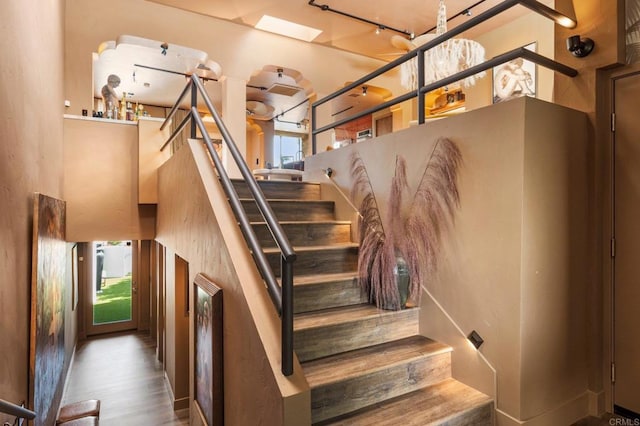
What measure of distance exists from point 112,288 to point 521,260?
33.0ft

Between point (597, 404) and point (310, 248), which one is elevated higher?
point (310, 248)

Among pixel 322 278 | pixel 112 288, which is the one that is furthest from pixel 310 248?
pixel 112 288

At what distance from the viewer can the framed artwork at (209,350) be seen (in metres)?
2.41

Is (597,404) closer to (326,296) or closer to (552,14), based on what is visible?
(326,296)

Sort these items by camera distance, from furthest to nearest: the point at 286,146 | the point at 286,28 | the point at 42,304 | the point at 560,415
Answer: the point at 286,146, the point at 286,28, the point at 42,304, the point at 560,415

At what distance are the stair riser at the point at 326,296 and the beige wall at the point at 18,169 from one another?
Answer: 1.59 meters

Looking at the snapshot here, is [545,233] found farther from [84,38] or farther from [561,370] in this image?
[84,38]

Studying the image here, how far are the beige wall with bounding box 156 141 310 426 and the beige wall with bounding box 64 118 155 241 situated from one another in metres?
2.26

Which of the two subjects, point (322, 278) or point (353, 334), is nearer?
point (353, 334)

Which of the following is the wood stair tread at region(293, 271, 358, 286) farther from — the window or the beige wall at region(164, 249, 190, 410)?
the window

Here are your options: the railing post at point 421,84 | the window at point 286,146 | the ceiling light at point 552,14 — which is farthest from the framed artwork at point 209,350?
the window at point 286,146

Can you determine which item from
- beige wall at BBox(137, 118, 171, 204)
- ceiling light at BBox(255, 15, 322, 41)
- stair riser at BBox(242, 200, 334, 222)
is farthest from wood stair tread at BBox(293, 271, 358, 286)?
ceiling light at BBox(255, 15, 322, 41)

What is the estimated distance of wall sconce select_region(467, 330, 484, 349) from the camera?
2320 mm

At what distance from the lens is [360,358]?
2.34 metres
